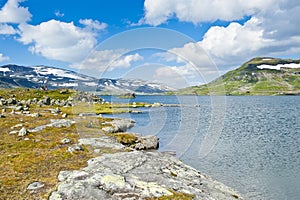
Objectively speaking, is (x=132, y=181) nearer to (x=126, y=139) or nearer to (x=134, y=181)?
(x=134, y=181)

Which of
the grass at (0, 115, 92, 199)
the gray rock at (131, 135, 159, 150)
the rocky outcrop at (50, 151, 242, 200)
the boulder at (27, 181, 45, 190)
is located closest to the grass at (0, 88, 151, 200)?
the grass at (0, 115, 92, 199)

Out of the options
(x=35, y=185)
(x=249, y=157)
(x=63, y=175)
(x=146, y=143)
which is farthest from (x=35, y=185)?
(x=249, y=157)

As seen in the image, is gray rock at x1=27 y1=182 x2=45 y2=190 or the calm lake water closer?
gray rock at x1=27 y1=182 x2=45 y2=190

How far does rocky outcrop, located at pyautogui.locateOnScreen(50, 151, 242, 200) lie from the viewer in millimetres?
19844

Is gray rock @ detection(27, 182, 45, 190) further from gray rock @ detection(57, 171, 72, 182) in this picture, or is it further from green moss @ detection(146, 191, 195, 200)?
green moss @ detection(146, 191, 195, 200)

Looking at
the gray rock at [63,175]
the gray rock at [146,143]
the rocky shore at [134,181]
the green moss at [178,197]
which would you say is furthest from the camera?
the gray rock at [146,143]

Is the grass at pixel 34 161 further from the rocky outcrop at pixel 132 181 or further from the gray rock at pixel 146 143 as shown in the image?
the gray rock at pixel 146 143

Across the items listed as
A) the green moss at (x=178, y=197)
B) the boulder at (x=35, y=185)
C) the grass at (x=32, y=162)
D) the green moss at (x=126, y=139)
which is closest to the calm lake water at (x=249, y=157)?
the green moss at (x=126, y=139)

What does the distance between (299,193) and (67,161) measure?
29708 millimetres

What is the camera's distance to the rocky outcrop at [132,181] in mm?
19844

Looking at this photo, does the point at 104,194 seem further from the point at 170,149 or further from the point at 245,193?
the point at 170,149

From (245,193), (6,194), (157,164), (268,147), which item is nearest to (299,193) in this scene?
(245,193)

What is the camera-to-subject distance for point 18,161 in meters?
29.4

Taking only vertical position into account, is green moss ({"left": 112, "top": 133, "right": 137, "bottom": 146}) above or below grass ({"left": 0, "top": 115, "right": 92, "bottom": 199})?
below
